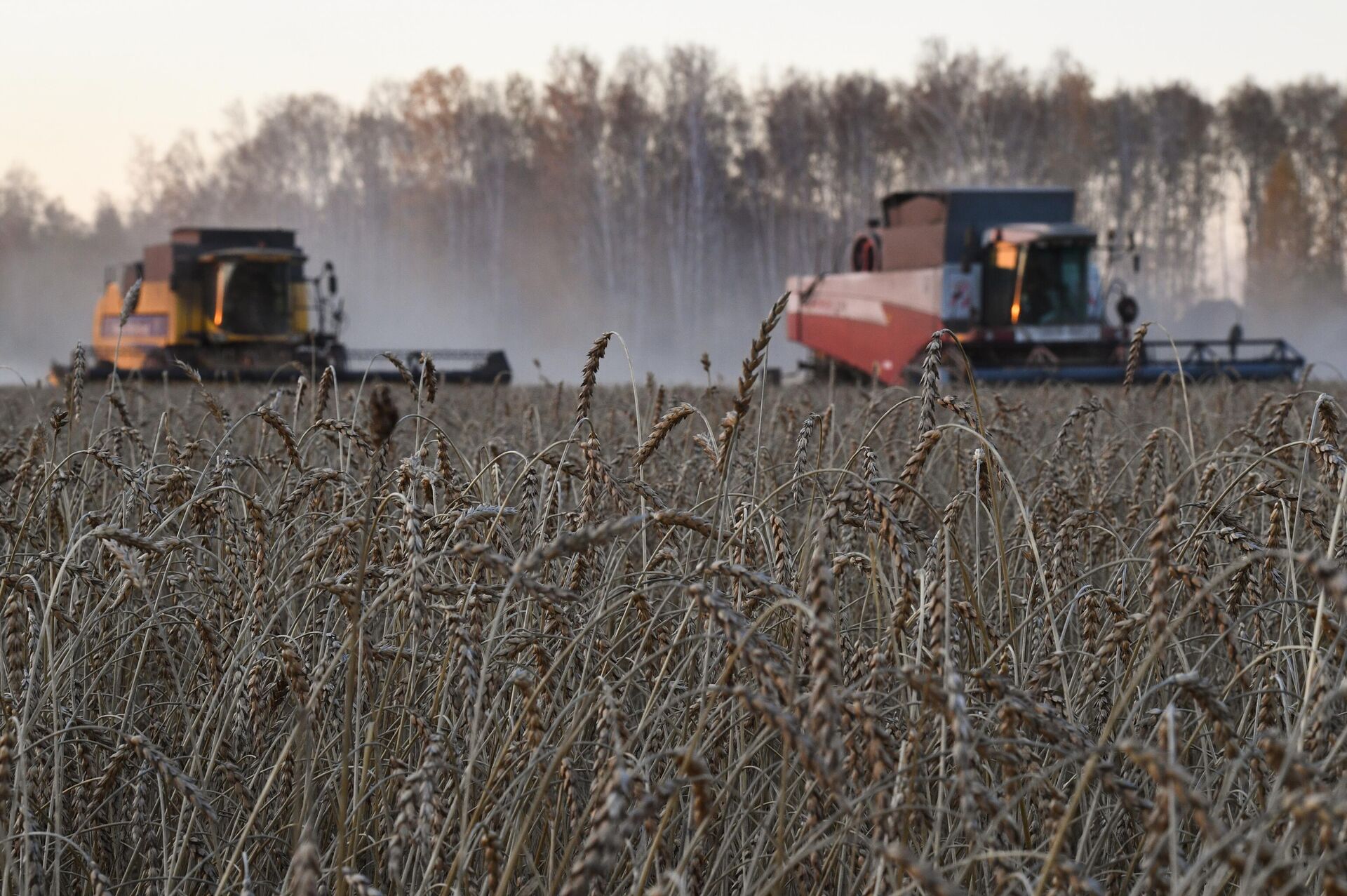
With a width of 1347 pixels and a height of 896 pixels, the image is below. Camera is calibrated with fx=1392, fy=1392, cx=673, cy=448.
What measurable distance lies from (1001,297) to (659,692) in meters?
18.4

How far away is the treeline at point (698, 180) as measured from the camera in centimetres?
4753

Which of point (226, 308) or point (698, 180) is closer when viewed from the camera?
point (226, 308)

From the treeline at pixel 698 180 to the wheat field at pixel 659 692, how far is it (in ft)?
138

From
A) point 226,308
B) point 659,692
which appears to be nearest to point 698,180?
point 226,308

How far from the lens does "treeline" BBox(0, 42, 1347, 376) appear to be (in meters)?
47.5

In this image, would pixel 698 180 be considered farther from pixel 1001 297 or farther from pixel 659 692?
pixel 659 692

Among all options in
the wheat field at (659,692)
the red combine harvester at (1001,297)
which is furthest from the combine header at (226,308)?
the wheat field at (659,692)

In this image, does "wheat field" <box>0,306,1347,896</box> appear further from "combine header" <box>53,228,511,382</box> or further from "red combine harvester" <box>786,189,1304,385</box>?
"combine header" <box>53,228,511,382</box>

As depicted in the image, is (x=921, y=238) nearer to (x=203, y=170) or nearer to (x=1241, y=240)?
(x=1241, y=240)

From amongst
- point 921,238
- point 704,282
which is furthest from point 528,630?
point 704,282

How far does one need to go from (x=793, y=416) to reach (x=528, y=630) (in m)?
1.85

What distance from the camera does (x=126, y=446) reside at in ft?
14.2

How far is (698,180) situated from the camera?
46281mm

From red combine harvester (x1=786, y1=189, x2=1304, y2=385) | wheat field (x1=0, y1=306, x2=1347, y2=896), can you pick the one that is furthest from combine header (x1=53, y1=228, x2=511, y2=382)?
wheat field (x1=0, y1=306, x2=1347, y2=896)
